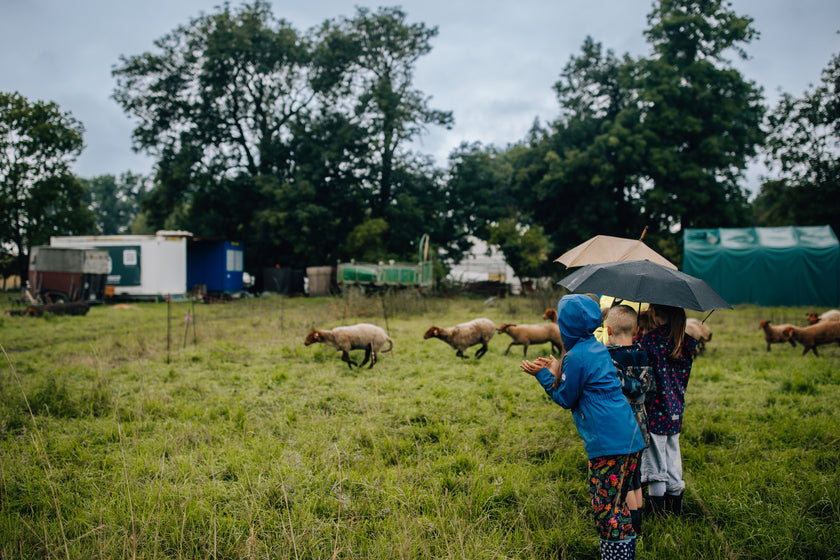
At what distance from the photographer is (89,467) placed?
368 centimetres

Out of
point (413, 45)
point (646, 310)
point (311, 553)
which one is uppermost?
point (413, 45)

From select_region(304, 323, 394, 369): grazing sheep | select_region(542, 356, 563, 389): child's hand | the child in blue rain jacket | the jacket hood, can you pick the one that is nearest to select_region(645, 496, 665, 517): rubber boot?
the child in blue rain jacket

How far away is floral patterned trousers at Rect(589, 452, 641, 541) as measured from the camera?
247 cm

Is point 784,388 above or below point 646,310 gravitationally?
below

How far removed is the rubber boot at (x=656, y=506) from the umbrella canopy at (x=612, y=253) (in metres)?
1.75

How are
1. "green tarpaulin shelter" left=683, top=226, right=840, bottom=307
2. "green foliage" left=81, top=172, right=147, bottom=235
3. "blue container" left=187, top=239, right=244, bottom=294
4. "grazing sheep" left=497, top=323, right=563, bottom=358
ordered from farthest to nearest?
"green foliage" left=81, top=172, right=147, bottom=235 < "blue container" left=187, top=239, right=244, bottom=294 < "green tarpaulin shelter" left=683, top=226, right=840, bottom=307 < "grazing sheep" left=497, top=323, right=563, bottom=358

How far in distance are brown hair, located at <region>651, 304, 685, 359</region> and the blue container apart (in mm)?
21498

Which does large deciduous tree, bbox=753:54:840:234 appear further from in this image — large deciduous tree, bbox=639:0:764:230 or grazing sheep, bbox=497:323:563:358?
grazing sheep, bbox=497:323:563:358

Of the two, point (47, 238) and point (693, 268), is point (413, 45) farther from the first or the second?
point (47, 238)

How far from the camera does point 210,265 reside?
73.3 ft

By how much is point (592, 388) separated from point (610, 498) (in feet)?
1.86

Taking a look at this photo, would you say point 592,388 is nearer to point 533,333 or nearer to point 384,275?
point 533,333

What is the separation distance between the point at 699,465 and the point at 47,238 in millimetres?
31973

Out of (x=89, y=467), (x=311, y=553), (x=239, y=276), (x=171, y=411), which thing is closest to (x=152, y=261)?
(x=239, y=276)
